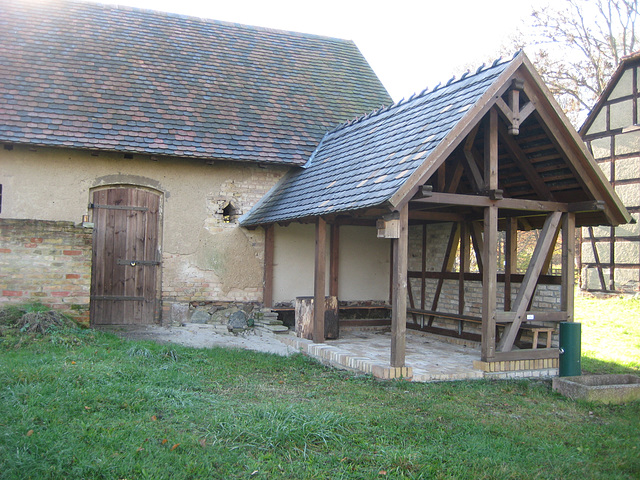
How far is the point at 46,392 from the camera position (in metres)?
5.62

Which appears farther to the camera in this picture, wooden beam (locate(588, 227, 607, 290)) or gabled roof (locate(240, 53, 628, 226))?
wooden beam (locate(588, 227, 607, 290))

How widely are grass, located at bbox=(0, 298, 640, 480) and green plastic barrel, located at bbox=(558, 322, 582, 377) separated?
1.14ft

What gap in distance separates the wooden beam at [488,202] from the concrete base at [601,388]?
2253 mm

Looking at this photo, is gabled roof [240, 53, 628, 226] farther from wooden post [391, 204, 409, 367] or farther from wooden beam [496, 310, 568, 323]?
wooden beam [496, 310, 568, 323]

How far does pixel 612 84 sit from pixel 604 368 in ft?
31.3

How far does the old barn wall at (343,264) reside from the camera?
11.4 m

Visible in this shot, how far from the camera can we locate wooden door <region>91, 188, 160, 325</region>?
10586 millimetres

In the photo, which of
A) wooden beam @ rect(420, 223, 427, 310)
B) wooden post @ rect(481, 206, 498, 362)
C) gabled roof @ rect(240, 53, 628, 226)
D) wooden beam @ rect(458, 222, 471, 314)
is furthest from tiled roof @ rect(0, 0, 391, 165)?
wooden post @ rect(481, 206, 498, 362)

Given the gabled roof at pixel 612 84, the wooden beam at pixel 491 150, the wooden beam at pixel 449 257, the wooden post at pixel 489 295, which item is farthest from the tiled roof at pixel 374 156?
the gabled roof at pixel 612 84

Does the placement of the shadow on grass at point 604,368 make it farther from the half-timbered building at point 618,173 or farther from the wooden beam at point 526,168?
the half-timbered building at point 618,173

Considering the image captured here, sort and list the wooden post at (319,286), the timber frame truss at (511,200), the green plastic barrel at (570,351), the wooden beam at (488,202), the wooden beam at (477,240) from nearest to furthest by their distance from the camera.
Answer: the timber frame truss at (511,200) < the wooden beam at (488,202) < the green plastic barrel at (570,351) < the wooden post at (319,286) < the wooden beam at (477,240)

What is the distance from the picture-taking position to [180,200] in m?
10.9

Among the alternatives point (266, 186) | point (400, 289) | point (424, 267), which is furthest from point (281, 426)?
point (266, 186)

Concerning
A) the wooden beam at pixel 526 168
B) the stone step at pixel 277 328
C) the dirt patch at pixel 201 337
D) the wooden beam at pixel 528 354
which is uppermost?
the wooden beam at pixel 526 168
